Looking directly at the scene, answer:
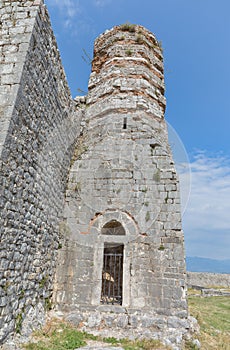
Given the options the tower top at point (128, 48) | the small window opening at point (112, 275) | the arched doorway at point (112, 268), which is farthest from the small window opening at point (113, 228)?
the tower top at point (128, 48)

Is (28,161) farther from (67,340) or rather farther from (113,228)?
(67,340)

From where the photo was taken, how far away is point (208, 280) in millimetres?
27391

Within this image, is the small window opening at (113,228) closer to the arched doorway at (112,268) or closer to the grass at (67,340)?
the arched doorway at (112,268)

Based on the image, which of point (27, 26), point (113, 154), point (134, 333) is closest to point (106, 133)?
point (113, 154)

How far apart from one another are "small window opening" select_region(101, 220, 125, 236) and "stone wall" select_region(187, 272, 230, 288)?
23.8 m

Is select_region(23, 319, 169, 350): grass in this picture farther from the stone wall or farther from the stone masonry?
the stone wall

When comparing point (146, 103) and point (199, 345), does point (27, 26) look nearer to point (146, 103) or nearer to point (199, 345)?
point (146, 103)

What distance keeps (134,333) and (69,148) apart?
505 centimetres

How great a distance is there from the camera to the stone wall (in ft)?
88.4

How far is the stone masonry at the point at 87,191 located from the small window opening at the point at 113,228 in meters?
0.03

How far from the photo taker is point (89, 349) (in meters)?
4.41

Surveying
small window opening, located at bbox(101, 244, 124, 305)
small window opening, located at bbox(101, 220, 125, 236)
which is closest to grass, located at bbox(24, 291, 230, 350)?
small window opening, located at bbox(101, 244, 124, 305)

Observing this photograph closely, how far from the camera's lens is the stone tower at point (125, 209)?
18.8ft

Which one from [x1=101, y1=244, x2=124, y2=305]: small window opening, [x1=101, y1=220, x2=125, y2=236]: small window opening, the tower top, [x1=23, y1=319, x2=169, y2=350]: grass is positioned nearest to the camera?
[x1=23, y1=319, x2=169, y2=350]: grass
